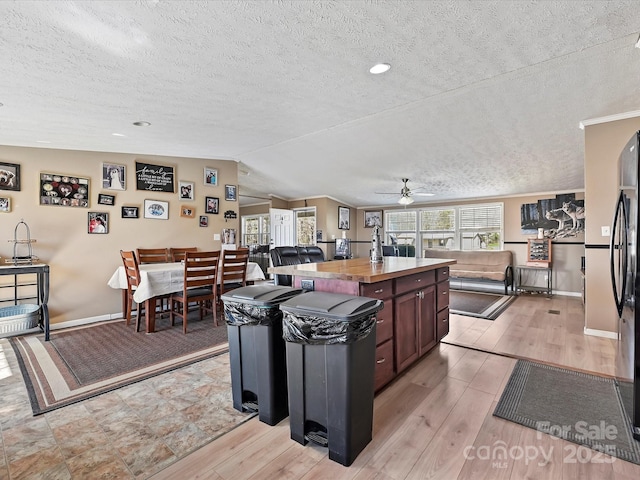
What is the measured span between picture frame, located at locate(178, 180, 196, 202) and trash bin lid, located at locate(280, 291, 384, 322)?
3.91m

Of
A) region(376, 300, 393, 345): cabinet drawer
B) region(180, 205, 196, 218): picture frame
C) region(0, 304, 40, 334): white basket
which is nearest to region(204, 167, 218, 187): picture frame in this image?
region(180, 205, 196, 218): picture frame

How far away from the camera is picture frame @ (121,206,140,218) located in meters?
4.32

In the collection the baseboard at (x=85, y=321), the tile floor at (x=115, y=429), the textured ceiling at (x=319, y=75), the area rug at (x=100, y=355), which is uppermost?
the textured ceiling at (x=319, y=75)

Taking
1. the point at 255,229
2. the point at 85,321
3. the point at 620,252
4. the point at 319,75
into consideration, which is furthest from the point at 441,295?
the point at 255,229

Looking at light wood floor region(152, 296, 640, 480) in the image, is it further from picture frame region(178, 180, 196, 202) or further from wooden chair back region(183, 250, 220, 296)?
picture frame region(178, 180, 196, 202)

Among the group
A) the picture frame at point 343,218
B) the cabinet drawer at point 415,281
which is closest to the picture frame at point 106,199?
the cabinet drawer at point 415,281

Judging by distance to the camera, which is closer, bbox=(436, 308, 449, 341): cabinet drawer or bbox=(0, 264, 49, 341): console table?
bbox=(436, 308, 449, 341): cabinet drawer

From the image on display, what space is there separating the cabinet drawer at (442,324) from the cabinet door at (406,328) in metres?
0.51

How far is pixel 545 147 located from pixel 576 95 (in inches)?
53.6

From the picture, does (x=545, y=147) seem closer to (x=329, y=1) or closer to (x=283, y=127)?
(x=283, y=127)

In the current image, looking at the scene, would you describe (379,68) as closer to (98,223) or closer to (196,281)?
(196,281)

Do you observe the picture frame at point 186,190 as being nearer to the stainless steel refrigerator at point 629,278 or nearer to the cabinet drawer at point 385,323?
the cabinet drawer at point 385,323

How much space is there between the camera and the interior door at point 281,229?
8.30 m

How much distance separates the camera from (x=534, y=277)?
619 cm
